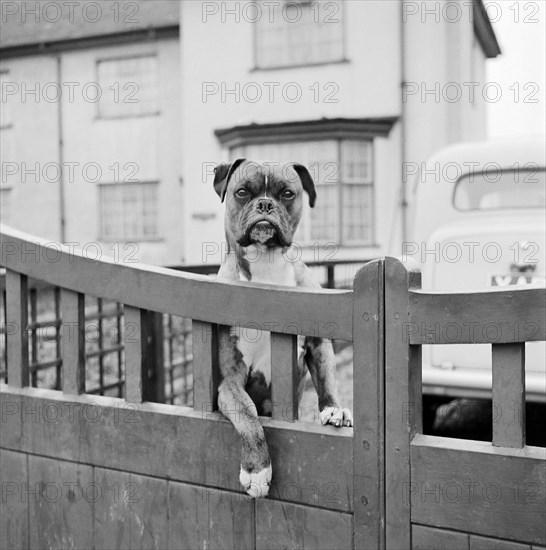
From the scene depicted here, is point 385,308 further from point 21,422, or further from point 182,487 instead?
point 21,422

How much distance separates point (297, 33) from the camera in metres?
12.5

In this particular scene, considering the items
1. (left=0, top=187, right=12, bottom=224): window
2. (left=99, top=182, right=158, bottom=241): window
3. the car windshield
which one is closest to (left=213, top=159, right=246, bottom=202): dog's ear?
the car windshield

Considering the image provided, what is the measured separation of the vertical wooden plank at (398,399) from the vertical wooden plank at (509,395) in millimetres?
183

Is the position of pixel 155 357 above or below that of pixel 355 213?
below

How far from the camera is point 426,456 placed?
1495 millimetres

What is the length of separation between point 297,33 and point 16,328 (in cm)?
1155

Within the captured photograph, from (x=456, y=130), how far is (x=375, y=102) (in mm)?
1612

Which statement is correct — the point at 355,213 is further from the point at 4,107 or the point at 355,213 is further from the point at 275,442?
the point at 275,442

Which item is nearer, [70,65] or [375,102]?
[375,102]

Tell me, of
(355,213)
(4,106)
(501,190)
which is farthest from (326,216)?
(4,106)

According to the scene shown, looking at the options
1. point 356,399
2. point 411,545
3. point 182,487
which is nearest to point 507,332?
point 356,399

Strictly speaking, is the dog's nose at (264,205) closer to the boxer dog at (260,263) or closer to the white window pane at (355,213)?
the boxer dog at (260,263)

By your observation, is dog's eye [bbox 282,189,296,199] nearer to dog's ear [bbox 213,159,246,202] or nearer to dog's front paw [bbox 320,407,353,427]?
dog's ear [bbox 213,159,246,202]

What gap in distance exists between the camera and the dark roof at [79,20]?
13648 mm
